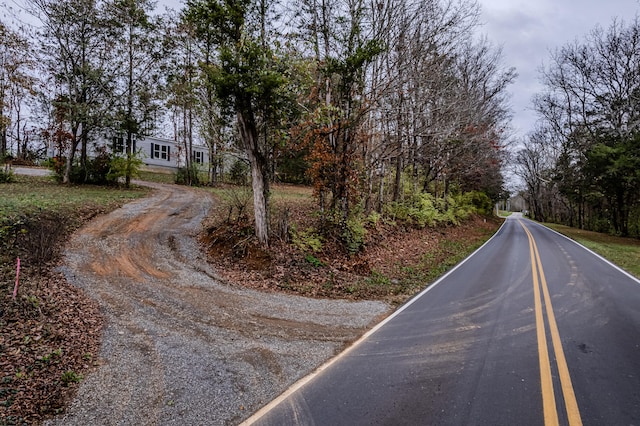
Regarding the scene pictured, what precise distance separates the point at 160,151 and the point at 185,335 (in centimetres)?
3559

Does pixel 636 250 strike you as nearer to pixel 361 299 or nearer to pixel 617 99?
pixel 617 99

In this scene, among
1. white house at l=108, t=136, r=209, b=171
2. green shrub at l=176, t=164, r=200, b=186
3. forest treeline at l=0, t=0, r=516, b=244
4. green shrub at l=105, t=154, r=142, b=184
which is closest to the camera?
forest treeline at l=0, t=0, r=516, b=244

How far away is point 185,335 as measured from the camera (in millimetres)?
5074

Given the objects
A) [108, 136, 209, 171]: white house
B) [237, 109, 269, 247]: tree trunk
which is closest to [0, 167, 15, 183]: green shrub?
[237, 109, 269, 247]: tree trunk

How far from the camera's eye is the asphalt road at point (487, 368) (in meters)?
3.32

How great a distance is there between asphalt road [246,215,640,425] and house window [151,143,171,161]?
35.5 meters

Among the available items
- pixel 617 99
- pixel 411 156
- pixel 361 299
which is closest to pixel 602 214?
pixel 617 99

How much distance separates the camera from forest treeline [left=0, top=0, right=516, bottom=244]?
932cm

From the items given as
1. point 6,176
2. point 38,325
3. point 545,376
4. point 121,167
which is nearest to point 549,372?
point 545,376

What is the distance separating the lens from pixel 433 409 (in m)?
3.38

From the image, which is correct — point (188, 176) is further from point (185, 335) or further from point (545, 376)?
point (545, 376)

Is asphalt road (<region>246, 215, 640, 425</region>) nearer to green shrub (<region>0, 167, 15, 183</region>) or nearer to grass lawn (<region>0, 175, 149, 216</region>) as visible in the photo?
grass lawn (<region>0, 175, 149, 216</region>)

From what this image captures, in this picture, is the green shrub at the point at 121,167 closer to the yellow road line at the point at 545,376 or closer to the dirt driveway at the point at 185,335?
the dirt driveway at the point at 185,335

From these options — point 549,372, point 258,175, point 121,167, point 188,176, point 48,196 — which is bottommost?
point 549,372
